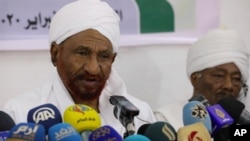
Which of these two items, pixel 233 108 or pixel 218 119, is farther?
pixel 233 108

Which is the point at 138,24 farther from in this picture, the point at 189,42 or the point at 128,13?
the point at 189,42

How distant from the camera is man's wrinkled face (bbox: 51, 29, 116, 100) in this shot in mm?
2098

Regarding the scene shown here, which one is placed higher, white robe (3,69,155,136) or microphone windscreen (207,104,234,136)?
microphone windscreen (207,104,234,136)

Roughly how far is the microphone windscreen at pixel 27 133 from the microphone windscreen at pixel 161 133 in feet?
0.92

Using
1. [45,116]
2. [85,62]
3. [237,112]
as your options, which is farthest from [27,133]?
[85,62]

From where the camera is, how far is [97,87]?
2113mm

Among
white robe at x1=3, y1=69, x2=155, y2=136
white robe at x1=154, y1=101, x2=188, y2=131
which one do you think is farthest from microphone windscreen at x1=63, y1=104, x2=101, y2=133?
white robe at x1=154, y1=101, x2=188, y2=131

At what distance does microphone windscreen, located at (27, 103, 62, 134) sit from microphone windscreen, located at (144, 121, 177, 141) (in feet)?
0.73

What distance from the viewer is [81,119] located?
134 cm

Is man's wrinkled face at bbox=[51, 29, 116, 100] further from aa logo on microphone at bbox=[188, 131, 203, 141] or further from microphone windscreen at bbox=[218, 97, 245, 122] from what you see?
aa logo on microphone at bbox=[188, 131, 203, 141]

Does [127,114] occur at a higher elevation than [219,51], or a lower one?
higher

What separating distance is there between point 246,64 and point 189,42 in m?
0.34

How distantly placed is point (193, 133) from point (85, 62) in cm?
86

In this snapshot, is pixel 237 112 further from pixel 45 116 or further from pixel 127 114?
pixel 45 116
